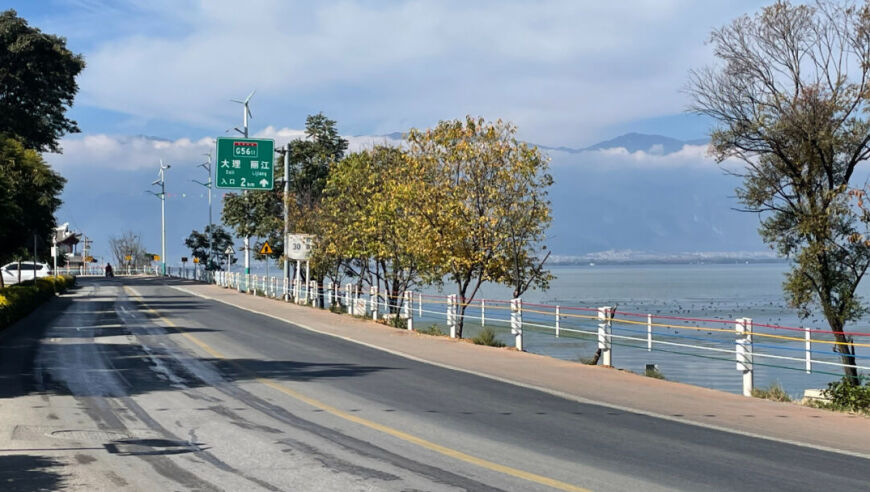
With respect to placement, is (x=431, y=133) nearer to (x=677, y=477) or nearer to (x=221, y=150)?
(x=221, y=150)

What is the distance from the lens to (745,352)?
15.8m

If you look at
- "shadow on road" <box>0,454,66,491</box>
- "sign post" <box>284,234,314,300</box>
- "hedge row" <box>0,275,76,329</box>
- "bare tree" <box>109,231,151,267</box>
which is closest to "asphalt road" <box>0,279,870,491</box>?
"shadow on road" <box>0,454,66,491</box>

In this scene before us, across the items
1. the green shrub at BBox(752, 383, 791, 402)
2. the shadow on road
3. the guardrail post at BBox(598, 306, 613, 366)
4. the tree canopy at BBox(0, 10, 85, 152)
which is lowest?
the green shrub at BBox(752, 383, 791, 402)

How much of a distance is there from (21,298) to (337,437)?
25648 millimetres

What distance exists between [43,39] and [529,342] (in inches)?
1297

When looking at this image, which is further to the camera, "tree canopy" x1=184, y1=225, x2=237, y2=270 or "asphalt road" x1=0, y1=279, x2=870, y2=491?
"tree canopy" x1=184, y1=225, x2=237, y2=270

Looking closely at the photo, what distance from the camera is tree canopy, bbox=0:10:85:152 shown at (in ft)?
168

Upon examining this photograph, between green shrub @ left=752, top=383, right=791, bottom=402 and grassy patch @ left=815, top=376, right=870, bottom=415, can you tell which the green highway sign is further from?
grassy patch @ left=815, top=376, right=870, bottom=415

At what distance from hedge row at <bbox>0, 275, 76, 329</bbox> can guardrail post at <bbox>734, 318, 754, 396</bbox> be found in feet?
67.7

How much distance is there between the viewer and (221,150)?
43562mm

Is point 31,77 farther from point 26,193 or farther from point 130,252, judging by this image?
point 130,252

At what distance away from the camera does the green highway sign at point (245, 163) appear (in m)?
43.5

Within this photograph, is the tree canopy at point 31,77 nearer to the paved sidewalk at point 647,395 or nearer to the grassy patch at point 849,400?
the paved sidewalk at point 647,395

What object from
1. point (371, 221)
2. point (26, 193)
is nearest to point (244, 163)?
point (26, 193)
